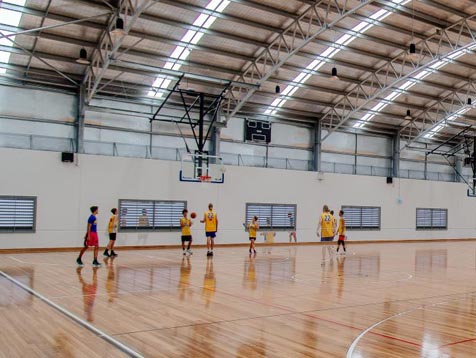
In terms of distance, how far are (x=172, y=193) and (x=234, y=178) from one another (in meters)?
3.25

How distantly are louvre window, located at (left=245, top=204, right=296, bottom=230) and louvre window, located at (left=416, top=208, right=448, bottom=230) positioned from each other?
9.68 m

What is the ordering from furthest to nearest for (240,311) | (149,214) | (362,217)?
1. (362,217)
2. (149,214)
3. (240,311)

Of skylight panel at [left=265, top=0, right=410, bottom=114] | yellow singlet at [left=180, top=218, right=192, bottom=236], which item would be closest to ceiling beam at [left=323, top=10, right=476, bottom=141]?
skylight panel at [left=265, top=0, right=410, bottom=114]

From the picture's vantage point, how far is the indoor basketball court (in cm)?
729

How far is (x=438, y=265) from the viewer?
640 inches

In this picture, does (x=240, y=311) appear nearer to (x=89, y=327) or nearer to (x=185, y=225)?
(x=89, y=327)

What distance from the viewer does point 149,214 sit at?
2198 centimetres

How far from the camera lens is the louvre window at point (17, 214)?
18797mm

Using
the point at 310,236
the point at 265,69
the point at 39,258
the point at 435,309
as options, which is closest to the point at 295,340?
the point at 435,309

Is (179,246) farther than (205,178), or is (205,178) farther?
Answer: (179,246)

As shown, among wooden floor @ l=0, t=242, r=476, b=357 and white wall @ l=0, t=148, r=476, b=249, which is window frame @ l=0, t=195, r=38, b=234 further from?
wooden floor @ l=0, t=242, r=476, b=357

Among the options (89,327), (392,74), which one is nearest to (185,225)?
(89,327)

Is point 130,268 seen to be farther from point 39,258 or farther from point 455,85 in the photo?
point 455,85

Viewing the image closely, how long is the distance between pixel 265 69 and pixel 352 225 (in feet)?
35.5
